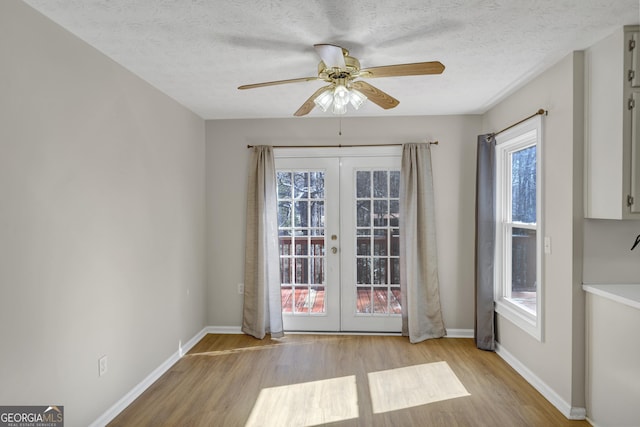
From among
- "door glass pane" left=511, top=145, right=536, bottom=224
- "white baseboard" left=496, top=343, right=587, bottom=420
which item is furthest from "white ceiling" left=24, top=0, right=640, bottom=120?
"white baseboard" left=496, top=343, right=587, bottom=420

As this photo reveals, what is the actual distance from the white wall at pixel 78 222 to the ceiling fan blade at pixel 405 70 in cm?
177

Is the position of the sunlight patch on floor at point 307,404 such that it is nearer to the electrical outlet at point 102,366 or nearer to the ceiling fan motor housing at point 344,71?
the electrical outlet at point 102,366

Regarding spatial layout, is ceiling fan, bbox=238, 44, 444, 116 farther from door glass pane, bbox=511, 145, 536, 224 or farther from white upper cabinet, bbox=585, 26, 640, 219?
door glass pane, bbox=511, 145, 536, 224

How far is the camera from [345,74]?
2.23 m

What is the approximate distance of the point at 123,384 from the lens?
2.62 meters

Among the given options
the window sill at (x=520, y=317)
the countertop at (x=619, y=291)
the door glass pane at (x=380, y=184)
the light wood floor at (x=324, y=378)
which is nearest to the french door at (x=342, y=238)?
the door glass pane at (x=380, y=184)

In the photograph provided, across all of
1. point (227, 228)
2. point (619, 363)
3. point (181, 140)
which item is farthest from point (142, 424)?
point (619, 363)

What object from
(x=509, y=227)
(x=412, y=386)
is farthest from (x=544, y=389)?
(x=509, y=227)

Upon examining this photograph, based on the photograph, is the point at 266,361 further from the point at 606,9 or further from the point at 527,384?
the point at 606,9

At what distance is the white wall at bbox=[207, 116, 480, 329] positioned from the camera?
158 inches

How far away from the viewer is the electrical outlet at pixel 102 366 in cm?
236

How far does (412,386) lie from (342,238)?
174 centimetres

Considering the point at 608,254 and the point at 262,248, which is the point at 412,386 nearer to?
the point at 608,254

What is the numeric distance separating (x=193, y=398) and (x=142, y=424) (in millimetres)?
402
